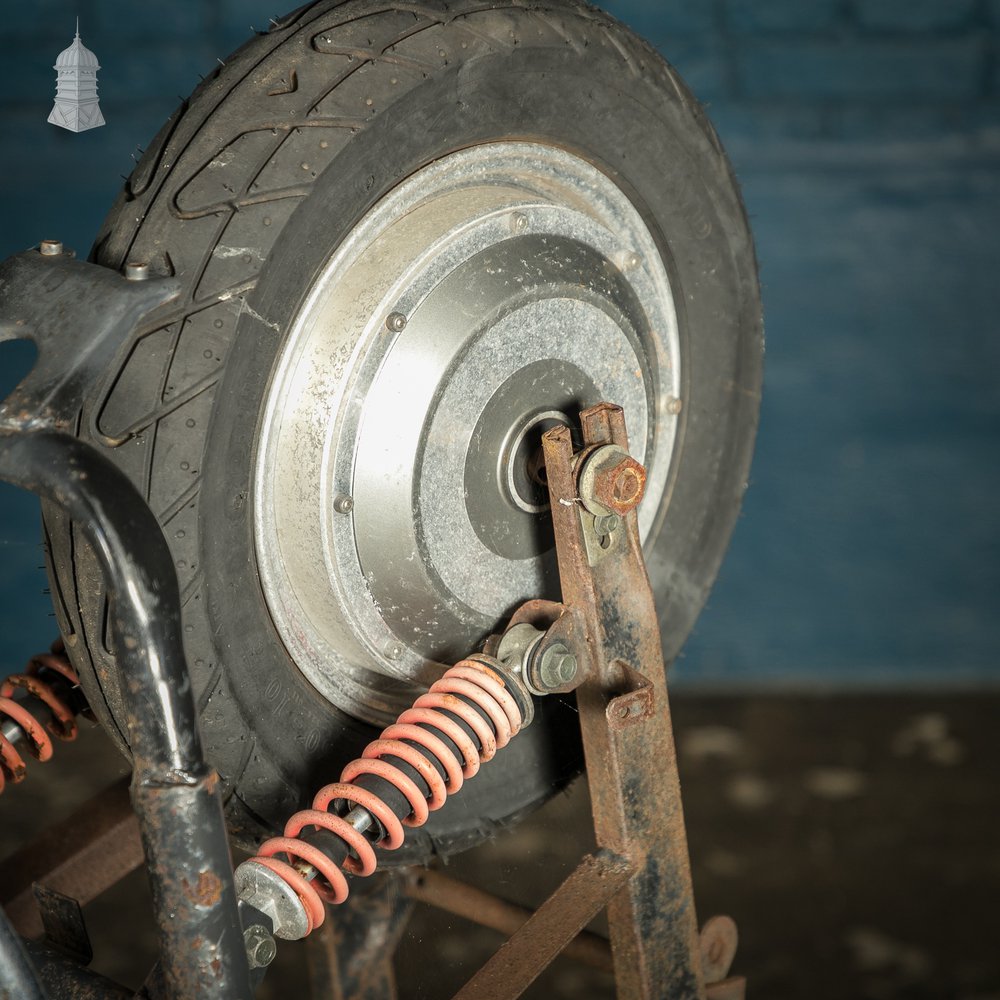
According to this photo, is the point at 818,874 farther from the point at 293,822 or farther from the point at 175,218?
the point at 175,218

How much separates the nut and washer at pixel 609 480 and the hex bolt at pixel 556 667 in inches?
4.7

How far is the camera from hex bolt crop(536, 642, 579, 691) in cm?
104

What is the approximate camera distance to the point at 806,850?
7.79ft

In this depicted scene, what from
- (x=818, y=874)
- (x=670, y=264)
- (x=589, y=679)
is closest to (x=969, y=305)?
(x=818, y=874)

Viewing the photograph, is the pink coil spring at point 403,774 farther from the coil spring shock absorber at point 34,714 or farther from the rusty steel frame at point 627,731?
the coil spring shock absorber at point 34,714

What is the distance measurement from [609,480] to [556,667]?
0.53 feet

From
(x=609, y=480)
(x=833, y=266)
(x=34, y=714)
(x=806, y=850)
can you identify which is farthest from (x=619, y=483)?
(x=833, y=266)

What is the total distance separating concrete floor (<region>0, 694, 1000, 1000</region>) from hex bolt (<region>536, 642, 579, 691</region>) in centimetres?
71

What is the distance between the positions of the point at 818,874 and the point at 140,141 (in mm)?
1894

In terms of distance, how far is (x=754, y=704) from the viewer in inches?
112

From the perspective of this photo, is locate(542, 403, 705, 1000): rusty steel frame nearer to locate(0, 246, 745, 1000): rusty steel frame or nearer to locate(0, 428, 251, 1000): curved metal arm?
locate(0, 246, 745, 1000): rusty steel frame

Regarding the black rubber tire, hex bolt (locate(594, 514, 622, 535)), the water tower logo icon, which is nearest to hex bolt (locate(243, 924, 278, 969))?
the black rubber tire

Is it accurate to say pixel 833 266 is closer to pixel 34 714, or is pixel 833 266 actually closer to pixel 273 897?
pixel 34 714

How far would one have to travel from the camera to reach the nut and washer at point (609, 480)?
102 cm
